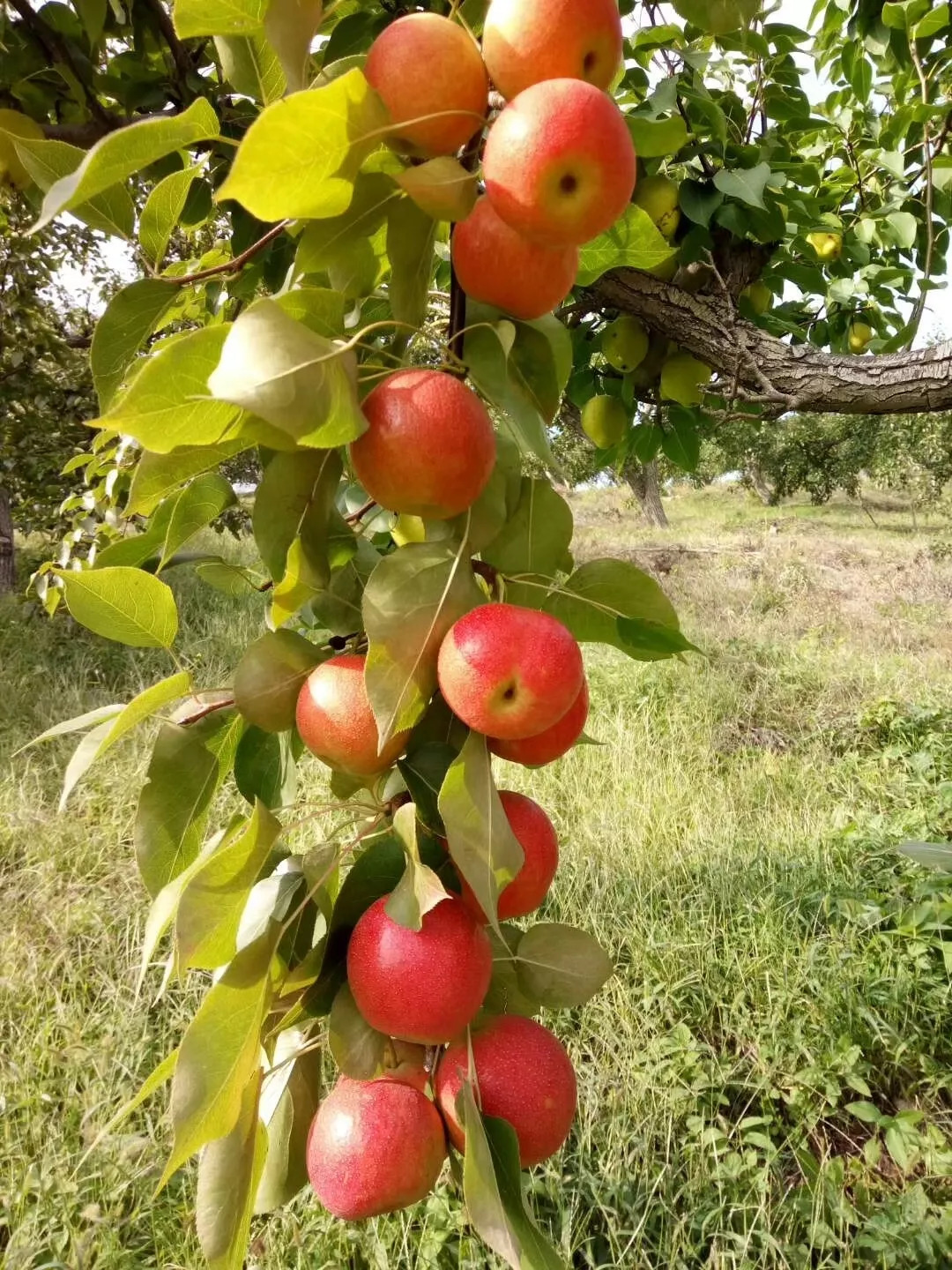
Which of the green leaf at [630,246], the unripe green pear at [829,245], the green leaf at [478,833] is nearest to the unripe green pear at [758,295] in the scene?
the unripe green pear at [829,245]

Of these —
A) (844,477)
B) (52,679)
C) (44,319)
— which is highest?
(44,319)

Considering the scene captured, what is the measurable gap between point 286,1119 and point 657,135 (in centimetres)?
97

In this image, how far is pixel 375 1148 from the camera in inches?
20.1

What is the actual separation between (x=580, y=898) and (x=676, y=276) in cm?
221

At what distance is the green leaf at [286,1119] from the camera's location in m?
0.60

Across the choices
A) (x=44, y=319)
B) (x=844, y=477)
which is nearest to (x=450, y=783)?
(x=44, y=319)

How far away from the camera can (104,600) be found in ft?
2.04

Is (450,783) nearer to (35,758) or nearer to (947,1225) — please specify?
(947,1225)

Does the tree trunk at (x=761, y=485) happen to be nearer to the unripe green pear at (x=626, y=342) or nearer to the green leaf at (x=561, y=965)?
the unripe green pear at (x=626, y=342)

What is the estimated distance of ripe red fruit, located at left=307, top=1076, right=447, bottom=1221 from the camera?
516 mm

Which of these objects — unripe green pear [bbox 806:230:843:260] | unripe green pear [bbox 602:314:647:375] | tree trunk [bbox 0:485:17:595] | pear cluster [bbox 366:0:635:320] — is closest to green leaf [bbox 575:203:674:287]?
pear cluster [bbox 366:0:635:320]

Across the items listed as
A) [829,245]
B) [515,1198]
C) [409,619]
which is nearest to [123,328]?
[409,619]

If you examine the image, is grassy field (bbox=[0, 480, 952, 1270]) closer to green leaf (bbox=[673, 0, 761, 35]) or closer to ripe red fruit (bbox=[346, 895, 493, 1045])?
ripe red fruit (bbox=[346, 895, 493, 1045])

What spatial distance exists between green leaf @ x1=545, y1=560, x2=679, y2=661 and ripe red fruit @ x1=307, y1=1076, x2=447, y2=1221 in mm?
341
